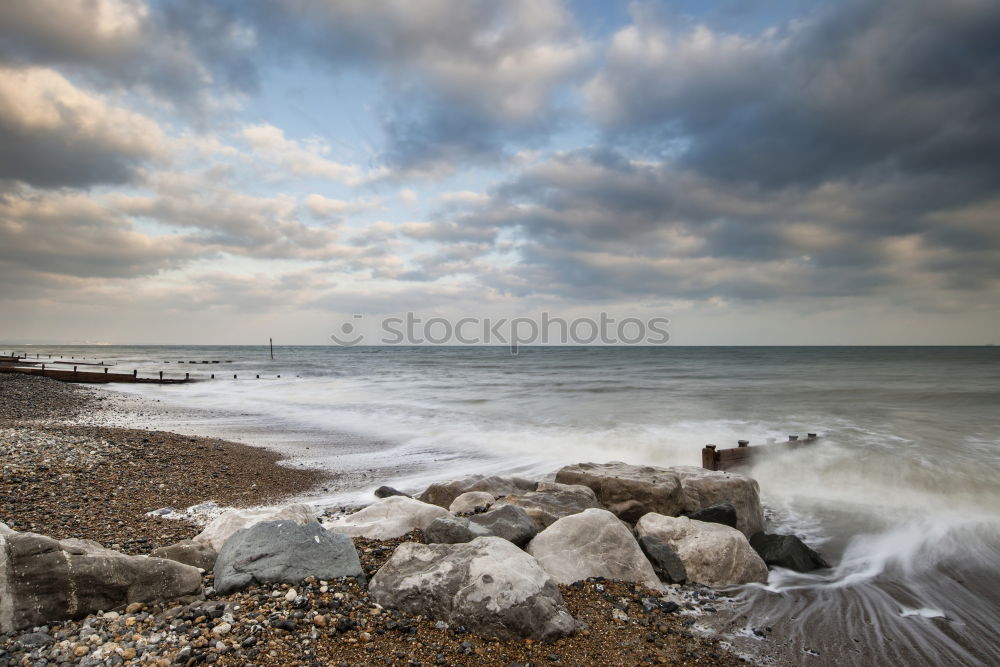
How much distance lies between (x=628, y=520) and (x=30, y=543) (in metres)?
6.03

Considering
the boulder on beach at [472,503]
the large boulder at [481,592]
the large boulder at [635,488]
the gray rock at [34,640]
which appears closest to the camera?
the gray rock at [34,640]

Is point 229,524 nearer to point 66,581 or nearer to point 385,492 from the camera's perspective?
point 66,581

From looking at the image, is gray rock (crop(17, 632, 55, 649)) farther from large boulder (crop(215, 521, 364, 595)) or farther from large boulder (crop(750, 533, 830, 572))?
large boulder (crop(750, 533, 830, 572))

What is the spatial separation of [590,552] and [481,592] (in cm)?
152

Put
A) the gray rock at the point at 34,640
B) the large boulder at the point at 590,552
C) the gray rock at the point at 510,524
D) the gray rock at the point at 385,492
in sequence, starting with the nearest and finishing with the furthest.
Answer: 1. the gray rock at the point at 34,640
2. the large boulder at the point at 590,552
3. the gray rock at the point at 510,524
4. the gray rock at the point at 385,492

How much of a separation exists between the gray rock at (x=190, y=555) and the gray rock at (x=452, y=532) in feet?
5.88

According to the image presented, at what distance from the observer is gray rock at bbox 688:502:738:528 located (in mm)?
6539

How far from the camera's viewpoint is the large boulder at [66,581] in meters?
3.30

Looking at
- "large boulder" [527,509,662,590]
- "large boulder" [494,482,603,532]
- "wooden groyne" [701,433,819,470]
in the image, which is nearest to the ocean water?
"wooden groyne" [701,433,819,470]

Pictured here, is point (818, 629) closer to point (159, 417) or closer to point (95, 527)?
point (95, 527)

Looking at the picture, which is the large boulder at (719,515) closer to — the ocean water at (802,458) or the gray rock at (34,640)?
the ocean water at (802,458)

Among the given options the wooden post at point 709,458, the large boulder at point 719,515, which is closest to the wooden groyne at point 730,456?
the wooden post at point 709,458

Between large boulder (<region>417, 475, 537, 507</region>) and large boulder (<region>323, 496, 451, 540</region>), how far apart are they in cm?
150

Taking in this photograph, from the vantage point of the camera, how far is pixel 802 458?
10766 millimetres
